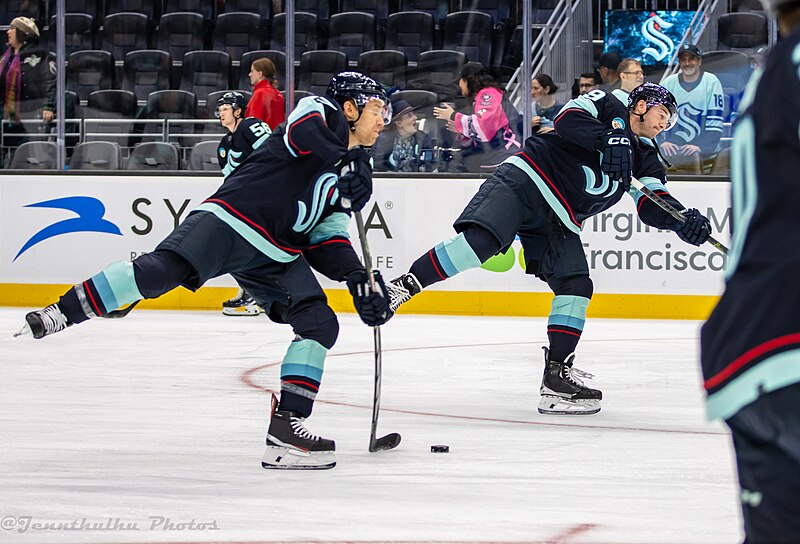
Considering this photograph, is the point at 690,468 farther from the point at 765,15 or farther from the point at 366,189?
the point at 765,15

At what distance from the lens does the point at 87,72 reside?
8438mm

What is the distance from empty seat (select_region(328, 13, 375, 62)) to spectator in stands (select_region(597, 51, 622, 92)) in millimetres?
1679

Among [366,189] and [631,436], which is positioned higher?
[366,189]

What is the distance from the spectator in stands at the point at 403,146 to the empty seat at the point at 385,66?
22 cm

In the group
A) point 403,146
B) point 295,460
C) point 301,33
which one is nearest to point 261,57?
point 301,33

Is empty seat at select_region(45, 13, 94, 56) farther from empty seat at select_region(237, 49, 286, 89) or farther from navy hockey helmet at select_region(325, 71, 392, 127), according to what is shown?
Result: navy hockey helmet at select_region(325, 71, 392, 127)

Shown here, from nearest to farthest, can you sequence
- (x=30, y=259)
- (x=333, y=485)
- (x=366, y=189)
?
(x=333, y=485) → (x=366, y=189) → (x=30, y=259)

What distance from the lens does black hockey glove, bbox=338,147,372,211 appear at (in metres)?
2.98

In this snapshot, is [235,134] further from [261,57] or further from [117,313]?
[117,313]

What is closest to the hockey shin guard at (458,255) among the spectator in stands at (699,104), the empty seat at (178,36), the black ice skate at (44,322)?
the black ice skate at (44,322)

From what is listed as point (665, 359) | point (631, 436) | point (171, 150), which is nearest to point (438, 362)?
point (665, 359)

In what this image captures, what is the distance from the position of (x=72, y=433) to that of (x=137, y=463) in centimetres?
55

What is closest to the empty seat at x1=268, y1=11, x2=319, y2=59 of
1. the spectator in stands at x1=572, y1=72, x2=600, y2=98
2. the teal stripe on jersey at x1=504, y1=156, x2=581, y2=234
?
the spectator in stands at x1=572, y1=72, x2=600, y2=98

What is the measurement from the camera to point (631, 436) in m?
3.56
